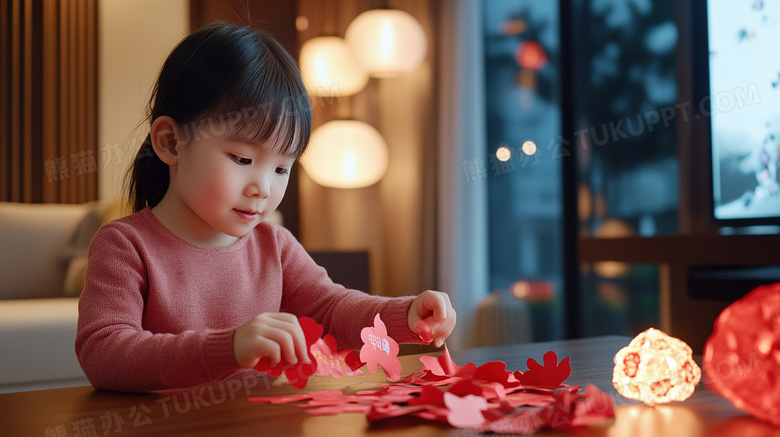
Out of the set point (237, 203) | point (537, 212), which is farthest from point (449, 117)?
point (237, 203)

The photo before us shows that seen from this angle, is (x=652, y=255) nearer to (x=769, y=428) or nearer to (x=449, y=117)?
(x=769, y=428)

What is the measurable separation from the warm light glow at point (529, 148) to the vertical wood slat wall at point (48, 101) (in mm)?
2260

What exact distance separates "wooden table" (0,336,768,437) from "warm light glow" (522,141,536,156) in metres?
1.99

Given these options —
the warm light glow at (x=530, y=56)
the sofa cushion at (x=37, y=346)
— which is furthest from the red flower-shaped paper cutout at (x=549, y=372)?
the warm light glow at (x=530, y=56)

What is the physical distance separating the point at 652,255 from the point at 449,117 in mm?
1424

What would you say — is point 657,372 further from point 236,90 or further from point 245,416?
point 236,90

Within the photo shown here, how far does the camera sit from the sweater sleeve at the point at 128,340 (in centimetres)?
58

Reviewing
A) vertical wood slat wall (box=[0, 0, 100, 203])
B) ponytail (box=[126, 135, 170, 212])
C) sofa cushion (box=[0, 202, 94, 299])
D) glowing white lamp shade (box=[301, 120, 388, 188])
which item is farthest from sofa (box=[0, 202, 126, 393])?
ponytail (box=[126, 135, 170, 212])

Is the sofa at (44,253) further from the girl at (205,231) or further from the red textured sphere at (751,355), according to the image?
the red textured sphere at (751,355)

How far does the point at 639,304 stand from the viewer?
6.99 feet

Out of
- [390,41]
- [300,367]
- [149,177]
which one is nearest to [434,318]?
[300,367]

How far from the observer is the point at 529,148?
259cm

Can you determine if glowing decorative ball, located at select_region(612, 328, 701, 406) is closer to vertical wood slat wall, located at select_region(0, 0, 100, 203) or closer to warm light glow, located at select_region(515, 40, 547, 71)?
warm light glow, located at select_region(515, 40, 547, 71)

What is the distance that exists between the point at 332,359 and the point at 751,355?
36 cm
